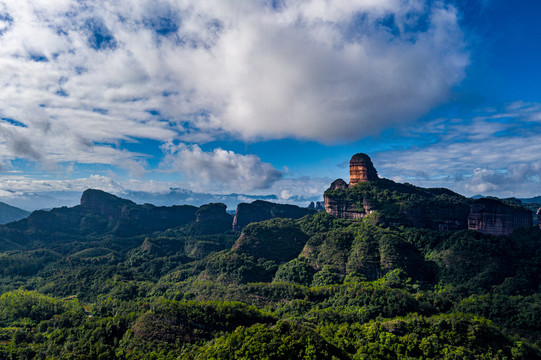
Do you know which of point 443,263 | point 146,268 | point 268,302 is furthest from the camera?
point 146,268

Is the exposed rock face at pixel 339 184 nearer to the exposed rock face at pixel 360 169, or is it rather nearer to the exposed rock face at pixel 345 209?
the exposed rock face at pixel 360 169

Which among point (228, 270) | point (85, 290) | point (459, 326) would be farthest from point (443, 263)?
point (85, 290)

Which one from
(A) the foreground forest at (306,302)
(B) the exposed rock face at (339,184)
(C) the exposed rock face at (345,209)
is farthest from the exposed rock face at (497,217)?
(B) the exposed rock face at (339,184)

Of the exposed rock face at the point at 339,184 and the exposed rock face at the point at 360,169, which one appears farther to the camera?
the exposed rock face at the point at 339,184

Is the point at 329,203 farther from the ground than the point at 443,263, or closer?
farther from the ground

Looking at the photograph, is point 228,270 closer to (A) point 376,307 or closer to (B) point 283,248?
(B) point 283,248

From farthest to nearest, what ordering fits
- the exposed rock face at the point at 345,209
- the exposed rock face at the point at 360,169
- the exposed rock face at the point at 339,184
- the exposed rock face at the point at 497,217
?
1. the exposed rock face at the point at 339,184
2. the exposed rock face at the point at 360,169
3. the exposed rock face at the point at 345,209
4. the exposed rock face at the point at 497,217

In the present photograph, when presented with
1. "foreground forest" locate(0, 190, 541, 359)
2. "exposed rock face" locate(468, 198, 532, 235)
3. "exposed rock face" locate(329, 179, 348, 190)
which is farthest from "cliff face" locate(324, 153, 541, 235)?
"foreground forest" locate(0, 190, 541, 359)
